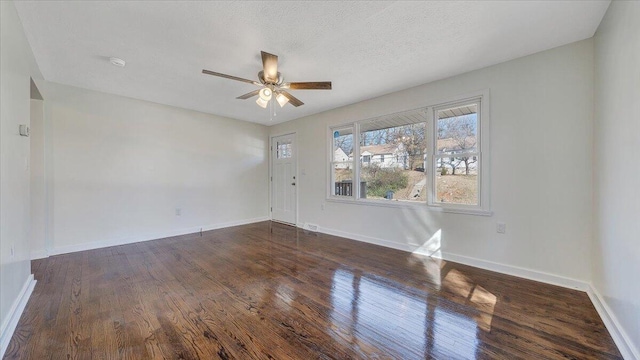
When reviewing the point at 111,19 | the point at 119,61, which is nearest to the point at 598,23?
the point at 111,19

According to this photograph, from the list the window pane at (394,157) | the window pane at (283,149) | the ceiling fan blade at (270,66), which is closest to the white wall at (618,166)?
the window pane at (394,157)

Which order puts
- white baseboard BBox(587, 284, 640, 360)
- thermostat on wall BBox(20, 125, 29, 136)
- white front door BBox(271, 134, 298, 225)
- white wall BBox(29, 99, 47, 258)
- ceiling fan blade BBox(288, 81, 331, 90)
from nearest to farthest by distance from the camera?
white baseboard BBox(587, 284, 640, 360)
thermostat on wall BBox(20, 125, 29, 136)
ceiling fan blade BBox(288, 81, 331, 90)
white wall BBox(29, 99, 47, 258)
white front door BBox(271, 134, 298, 225)

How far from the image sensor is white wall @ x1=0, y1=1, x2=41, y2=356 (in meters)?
1.69

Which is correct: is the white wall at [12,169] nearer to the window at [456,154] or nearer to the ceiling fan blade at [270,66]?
the ceiling fan blade at [270,66]

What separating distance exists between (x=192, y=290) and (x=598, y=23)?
448cm

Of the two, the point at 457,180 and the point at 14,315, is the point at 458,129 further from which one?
the point at 14,315

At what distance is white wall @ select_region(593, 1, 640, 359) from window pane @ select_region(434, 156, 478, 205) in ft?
3.41

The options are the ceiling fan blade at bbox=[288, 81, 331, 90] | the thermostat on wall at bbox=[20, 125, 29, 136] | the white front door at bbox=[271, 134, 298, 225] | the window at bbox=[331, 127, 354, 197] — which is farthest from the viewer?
the white front door at bbox=[271, 134, 298, 225]

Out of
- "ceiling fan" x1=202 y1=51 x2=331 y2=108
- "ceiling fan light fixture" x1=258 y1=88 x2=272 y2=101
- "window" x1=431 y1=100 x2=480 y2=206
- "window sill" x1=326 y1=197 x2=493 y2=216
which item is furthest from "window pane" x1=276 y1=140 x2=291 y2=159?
"window" x1=431 y1=100 x2=480 y2=206

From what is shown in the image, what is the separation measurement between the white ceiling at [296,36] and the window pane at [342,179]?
66.3 inches

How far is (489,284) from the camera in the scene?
2.53m

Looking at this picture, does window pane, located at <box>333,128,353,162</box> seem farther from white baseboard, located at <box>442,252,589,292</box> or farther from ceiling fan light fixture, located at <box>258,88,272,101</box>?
white baseboard, located at <box>442,252,589,292</box>

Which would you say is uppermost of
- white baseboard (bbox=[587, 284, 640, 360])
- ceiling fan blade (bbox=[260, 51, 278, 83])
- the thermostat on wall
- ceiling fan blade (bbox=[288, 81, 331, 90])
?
ceiling fan blade (bbox=[260, 51, 278, 83])

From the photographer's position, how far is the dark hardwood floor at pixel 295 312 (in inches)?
63.2
